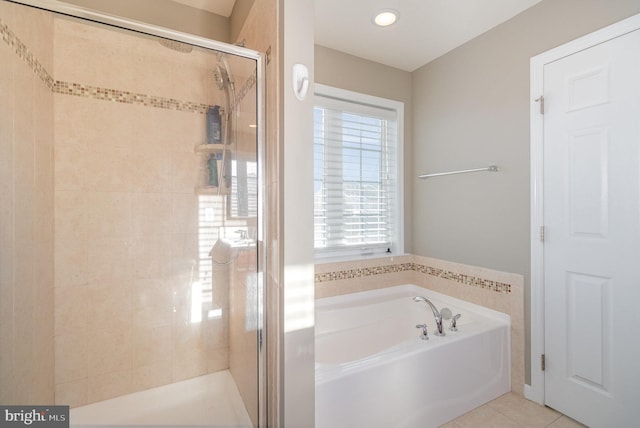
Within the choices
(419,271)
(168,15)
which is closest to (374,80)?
(168,15)

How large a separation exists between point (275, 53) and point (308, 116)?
1.00 feet

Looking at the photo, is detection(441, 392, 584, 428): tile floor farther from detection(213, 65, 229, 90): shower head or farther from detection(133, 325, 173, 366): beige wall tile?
detection(213, 65, 229, 90): shower head

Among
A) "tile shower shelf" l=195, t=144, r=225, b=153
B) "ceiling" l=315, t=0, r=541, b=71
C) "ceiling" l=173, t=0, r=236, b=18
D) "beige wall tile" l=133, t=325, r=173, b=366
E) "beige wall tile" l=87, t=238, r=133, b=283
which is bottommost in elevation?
"beige wall tile" l=133, t=325, r=173, b=366

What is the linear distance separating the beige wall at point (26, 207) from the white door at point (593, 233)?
256 cm

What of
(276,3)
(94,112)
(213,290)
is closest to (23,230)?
(94,112)

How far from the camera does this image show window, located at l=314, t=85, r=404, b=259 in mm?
2385

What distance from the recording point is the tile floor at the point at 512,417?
5.50 feet

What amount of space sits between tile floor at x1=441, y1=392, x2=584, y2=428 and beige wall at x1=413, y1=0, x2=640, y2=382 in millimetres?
212

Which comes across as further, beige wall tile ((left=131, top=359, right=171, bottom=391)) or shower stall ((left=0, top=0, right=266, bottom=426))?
beige wall tile ((left=131, top=359, right=171, bottom=391))

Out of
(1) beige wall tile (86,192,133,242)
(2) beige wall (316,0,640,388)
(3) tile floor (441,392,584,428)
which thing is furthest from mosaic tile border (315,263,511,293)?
(1) beige wall tile (86,192,133,242)

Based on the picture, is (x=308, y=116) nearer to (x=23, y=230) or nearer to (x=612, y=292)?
(x=23, y=230)

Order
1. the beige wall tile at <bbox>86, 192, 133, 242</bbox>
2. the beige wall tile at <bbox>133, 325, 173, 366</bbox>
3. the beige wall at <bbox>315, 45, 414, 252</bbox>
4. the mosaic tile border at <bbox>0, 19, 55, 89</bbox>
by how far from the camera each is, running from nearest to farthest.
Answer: the mosaic tile border at <bbox>0, 19, 55, 89</bbox>, the beige wall tile at <bbox>86, 192, 133, 242</bbox>, the beige wall tile at <bbox>133, 325, 173, 366</bbox>, the beige wall at <bbox>315, 45, 414, 252</bbox>

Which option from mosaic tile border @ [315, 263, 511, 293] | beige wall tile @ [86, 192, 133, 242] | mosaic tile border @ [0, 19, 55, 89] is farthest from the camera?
mosaic tile border @ [315, 263, 511, 293]

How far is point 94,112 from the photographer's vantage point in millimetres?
1596
